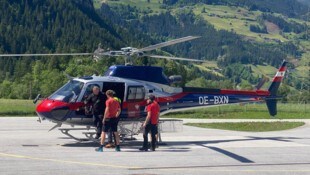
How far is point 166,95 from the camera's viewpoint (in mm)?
23766

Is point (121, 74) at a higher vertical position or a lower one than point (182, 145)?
higher

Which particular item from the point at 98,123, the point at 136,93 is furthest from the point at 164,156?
the point at 136,93

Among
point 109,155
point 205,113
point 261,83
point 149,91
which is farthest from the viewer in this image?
point 205,113

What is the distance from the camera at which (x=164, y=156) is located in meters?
19.3

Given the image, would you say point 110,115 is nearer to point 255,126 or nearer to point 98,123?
point 98,123

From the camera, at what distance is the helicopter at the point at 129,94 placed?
21.6 meters

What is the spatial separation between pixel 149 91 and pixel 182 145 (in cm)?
216

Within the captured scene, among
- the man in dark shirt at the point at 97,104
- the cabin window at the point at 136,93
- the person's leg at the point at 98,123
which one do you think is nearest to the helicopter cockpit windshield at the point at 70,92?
the man in dark shirt at the point at 97,104

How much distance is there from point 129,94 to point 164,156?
153 inches

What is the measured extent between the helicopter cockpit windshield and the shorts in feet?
6.29

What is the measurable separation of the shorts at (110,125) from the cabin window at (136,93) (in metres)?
2.37

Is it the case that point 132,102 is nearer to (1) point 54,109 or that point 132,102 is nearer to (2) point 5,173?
(1) point 54,109

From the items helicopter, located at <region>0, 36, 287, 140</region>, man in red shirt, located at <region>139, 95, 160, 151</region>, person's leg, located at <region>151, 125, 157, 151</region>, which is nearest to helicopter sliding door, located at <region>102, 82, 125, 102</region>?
helicopter, located at <region>0, 36, 287, 140</region>

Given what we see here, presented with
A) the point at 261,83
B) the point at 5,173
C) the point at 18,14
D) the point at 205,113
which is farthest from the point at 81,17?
the point at 5,173
